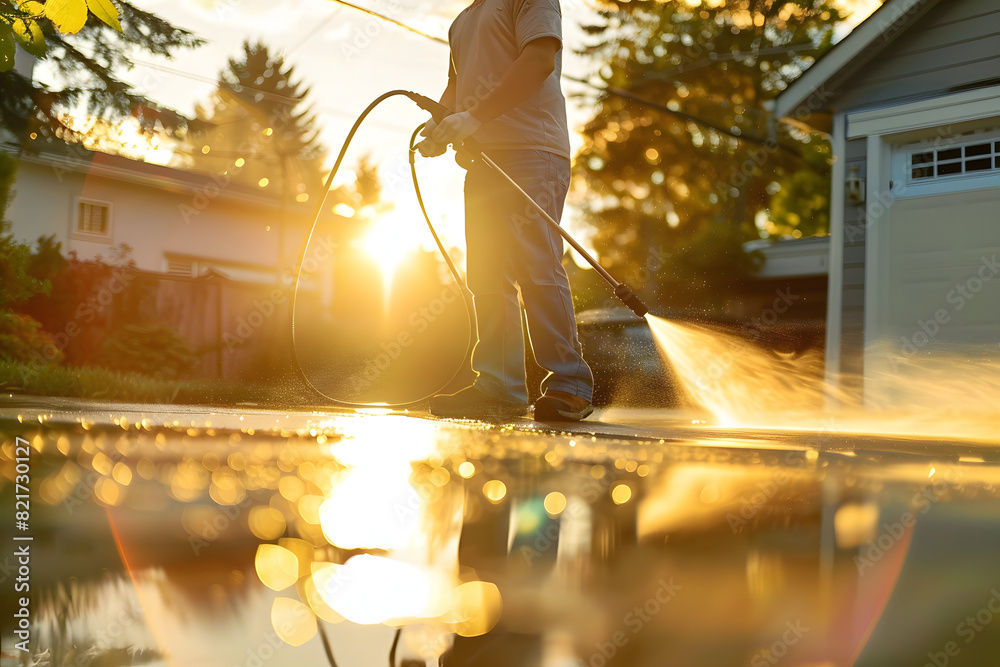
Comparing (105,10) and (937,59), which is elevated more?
(937,59)

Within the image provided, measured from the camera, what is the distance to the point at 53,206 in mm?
14078

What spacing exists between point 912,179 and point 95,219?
47.2 ft

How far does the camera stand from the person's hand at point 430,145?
12.0 ft

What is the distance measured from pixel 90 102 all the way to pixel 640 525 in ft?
33.9

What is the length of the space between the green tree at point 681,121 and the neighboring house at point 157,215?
32.4 ft

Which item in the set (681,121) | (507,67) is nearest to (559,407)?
(507,67)

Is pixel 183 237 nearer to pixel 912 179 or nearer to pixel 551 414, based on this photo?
pixel 912 179

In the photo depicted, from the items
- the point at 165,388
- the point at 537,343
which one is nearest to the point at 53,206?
the point at 165,388

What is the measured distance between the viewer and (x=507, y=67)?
3863 millimetres

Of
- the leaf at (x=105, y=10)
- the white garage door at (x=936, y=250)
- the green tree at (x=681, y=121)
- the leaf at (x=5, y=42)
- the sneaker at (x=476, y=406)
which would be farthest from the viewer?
the green tree at (x=681, y=121)

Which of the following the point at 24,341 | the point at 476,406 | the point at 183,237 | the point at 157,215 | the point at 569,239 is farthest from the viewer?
the point at 183,237

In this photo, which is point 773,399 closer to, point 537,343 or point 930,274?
point 930,274

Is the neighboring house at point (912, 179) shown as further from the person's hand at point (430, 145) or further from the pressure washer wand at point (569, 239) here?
the person's hand at point (430, 145)

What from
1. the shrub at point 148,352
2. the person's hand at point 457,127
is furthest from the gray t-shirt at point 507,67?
the shrub at point 148,352
